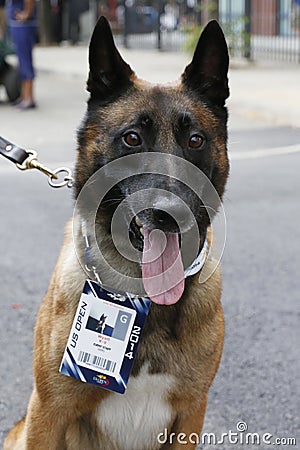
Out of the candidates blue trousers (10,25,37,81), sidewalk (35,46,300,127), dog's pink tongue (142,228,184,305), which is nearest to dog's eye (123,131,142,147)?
dog's pink tongue (142,228,184,305)

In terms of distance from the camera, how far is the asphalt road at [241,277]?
12.3 feet

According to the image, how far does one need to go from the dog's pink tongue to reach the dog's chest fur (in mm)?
262

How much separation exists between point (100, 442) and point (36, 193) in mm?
4630

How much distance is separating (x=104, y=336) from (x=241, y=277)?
2.55 meters

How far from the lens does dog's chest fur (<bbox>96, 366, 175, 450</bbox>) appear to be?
2.80 m

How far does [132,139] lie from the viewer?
9.03 feet

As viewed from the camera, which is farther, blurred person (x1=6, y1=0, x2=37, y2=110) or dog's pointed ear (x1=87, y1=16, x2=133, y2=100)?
blurred person (x1=6, y1=0, x2=37, y2=110)

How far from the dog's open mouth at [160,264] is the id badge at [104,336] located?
86mm

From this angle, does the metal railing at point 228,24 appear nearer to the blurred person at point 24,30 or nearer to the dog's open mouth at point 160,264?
the blurred person at point 24,30

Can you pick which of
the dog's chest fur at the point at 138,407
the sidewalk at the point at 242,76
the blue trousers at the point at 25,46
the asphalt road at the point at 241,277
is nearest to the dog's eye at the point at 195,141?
the dog's chest fur at the point at 138,407

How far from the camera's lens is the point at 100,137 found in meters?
2.78

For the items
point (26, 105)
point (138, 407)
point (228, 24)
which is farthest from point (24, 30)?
point (138, 407)

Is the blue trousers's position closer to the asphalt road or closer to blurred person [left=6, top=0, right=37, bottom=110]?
blurred person [left=6, top=0, right=37, bottom=110]

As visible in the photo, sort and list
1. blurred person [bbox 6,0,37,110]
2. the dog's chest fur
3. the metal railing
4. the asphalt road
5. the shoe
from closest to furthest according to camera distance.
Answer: the dog's chest fur < the asphalt road < blurred person [bbox 6,0,37,110] < the shoe < the metal railing
